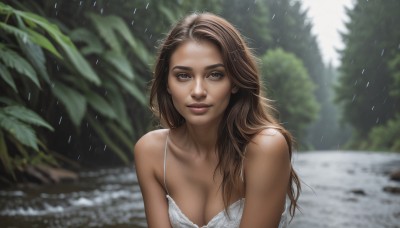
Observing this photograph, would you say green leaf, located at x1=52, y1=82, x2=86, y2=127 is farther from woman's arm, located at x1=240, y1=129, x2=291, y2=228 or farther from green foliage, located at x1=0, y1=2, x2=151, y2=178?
woman's arm, located at x1=240, y1=129, x2=291, y2=228

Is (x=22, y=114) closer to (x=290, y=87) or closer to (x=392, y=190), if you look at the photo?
(x=392, y=190)

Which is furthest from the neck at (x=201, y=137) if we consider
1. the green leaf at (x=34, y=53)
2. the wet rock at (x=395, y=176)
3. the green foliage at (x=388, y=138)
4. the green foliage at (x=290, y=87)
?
the green foliage at (x=290, y=87)

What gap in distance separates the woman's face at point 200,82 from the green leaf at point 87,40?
6.35 m

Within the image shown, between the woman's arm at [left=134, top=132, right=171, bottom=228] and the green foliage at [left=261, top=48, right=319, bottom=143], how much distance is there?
31621 millimetres

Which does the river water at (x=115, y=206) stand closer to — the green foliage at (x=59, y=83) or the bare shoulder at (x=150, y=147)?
the green foliage at (x=59, y=83)

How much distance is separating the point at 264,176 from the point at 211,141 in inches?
12.2

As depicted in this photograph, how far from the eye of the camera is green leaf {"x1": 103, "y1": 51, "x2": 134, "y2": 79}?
26.9 ft

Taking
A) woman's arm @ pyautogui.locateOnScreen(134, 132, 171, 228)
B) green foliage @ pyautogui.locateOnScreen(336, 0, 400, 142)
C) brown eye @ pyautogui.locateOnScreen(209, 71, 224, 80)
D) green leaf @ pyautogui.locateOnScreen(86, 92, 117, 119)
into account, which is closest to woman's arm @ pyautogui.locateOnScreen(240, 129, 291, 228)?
brown eye @ pyautogui.locateOnScreen(209, 71, 224, 80)

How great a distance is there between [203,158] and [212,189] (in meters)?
0.15

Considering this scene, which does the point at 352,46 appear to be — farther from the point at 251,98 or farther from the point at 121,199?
the point at 251,98

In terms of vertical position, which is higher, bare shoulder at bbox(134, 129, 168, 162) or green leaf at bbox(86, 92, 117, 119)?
bare shoulder at bbox(134, 129, 168, 162)

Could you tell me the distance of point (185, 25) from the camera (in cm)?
215

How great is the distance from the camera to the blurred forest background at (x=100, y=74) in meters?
4.29

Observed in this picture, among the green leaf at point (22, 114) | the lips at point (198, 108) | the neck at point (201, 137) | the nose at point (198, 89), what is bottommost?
the green leaf at point (22, 114)
